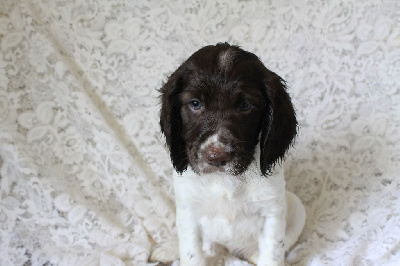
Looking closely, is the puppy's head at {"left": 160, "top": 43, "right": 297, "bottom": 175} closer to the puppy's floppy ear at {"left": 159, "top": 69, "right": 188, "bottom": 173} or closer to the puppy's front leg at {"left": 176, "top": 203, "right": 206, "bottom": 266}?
the puppy's floppy ear at {"left": 159, "top": 69, "right": 188, "bottom": 173}

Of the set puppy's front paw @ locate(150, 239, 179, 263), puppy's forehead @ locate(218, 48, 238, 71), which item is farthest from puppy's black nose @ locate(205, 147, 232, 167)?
puppy's front paw @ locate(150, 239, 179, 263)

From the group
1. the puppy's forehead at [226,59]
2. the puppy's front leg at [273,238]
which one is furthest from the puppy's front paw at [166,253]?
the puppy's forehead at [226,59]

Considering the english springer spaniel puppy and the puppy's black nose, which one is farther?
the english springer spaniel puppy

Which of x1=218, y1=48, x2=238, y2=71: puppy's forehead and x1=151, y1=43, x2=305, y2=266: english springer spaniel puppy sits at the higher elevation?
x1=218, y1=48, x2=238, y2=71: puppy's forehead

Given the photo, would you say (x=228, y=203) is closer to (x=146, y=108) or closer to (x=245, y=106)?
(x=245, y=106)

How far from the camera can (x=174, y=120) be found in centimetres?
244

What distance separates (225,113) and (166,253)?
1.09 m

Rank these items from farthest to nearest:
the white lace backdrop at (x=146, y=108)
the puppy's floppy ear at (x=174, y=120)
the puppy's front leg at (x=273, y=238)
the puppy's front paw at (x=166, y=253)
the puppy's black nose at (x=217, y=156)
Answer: the white lace backdrop at (x=146, y=108) → the puppy's front paw at (x=166, y=253) → the puppy's front leg at (x=273, y=238) → the puppy's floppy ear at (x=174, y=120) → the puppy's black nose at (x=217, y=156)

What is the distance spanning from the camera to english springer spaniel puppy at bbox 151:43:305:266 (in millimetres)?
2262

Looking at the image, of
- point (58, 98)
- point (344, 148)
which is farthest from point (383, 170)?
point (58, 98)

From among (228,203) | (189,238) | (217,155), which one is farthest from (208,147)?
(189,238)

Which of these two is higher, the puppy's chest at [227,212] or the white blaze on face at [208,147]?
the white blaze on face at [208,147]

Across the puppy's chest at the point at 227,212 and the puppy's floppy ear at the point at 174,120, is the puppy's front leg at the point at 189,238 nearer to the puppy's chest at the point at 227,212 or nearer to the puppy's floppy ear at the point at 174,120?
the puppy's chest at the point at 227,212

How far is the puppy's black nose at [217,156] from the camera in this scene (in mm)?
2139
